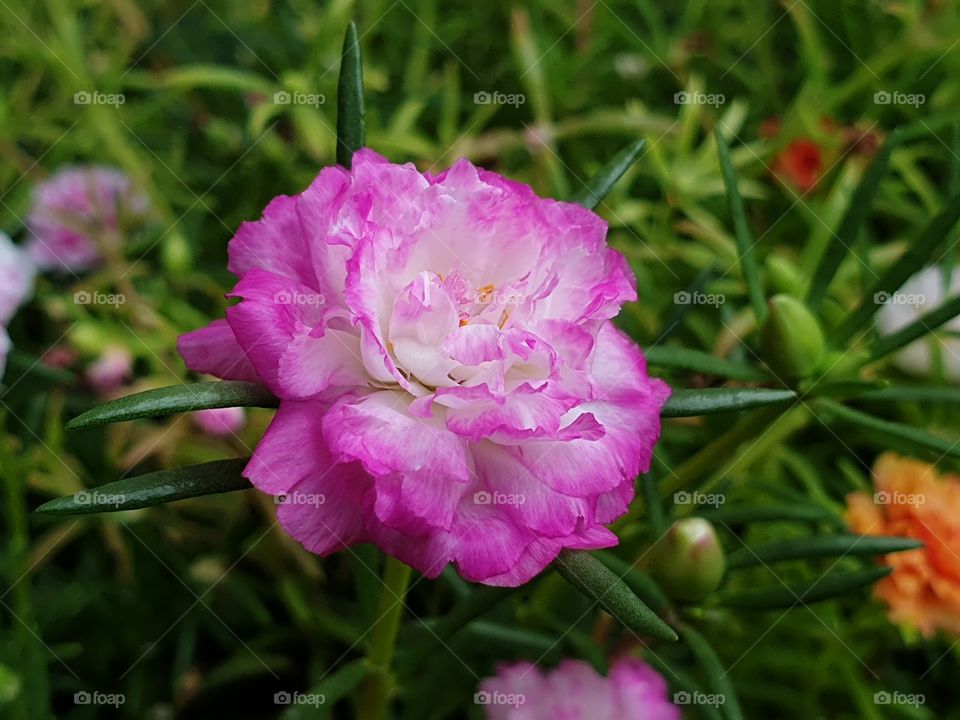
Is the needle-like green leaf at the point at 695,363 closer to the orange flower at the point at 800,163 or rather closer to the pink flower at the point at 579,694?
the pink flower at the point at 579,694

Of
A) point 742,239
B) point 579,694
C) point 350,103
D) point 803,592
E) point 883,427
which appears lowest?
point 579,694

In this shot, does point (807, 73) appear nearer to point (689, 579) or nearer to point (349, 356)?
point (689, 579)

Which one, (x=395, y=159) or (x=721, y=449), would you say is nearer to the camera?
(x=721, y=449)

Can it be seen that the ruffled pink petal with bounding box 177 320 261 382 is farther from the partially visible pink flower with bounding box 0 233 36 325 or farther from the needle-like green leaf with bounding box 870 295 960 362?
the needle-like green leaf with bounding box 870 295 960 362

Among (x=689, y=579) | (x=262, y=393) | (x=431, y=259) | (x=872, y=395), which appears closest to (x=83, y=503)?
(x=262, y=393)

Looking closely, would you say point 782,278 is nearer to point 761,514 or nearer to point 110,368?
point 761,514

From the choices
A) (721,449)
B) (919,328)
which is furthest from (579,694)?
(919,328)

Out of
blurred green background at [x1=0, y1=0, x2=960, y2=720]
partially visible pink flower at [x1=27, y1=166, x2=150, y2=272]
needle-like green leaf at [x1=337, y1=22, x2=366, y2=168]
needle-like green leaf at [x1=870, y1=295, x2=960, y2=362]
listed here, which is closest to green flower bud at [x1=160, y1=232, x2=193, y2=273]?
blurred green background at [x1=0, y1=0, x2=960, y2=720]

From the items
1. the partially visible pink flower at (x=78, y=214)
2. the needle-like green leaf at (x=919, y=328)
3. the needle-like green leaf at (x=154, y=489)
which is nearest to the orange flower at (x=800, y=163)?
the needle-like green leaf at (x=919, y=328)
